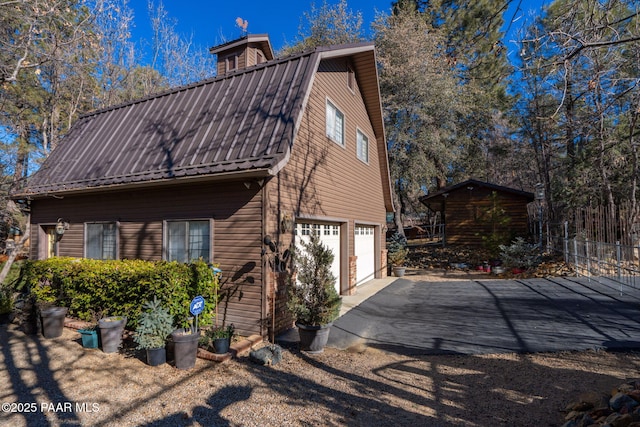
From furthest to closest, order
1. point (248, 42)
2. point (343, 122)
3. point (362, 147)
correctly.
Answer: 1. point (362, 147)
2. point (248, 42)
3. point (343, 122)

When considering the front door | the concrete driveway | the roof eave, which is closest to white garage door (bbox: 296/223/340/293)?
the concrete driveway

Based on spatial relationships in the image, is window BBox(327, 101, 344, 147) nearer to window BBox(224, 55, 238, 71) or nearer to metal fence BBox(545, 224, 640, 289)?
window BBox(224, 55, 238, 71)

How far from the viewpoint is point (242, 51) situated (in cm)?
1038

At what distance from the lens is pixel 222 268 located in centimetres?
634

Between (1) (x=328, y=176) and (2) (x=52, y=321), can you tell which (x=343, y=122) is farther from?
(2) (x=52, y=321)

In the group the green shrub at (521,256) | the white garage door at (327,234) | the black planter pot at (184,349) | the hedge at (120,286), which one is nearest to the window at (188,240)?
the hedge at (120,286)

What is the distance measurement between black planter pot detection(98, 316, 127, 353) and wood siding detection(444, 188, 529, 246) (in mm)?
15635

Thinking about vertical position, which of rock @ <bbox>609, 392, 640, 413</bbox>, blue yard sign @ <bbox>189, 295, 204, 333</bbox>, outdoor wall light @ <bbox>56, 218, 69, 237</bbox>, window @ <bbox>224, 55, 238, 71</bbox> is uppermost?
window @ <bbox>224, 55, 238, 71</bbox>

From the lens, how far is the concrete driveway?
5605 millimetres

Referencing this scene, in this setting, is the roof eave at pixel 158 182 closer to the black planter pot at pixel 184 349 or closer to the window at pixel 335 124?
the black planter pot at pixel 184 349

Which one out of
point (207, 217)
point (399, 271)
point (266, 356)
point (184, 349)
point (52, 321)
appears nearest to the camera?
point (184, 349)

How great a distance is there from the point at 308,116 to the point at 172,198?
3306mm

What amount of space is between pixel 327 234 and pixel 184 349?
4.76 metres

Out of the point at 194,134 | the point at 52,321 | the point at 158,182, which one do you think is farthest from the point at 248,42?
the point at 52,321
